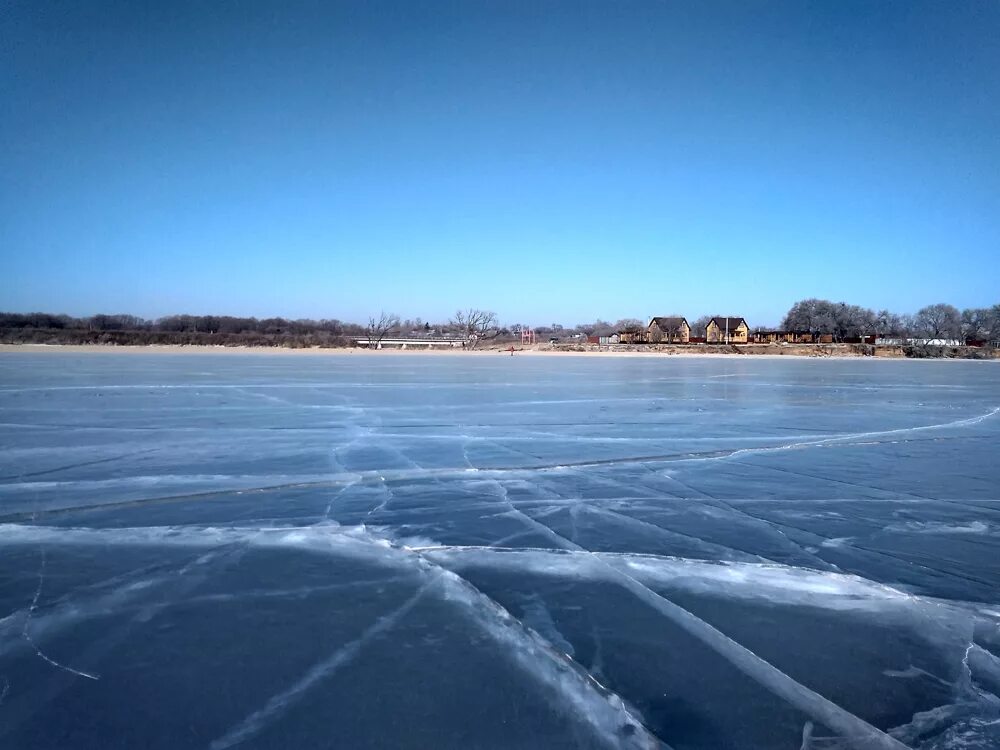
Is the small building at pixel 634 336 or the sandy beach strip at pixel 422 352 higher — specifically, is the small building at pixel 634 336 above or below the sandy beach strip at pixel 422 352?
above

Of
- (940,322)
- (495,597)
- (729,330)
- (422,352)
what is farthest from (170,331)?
(940,322)

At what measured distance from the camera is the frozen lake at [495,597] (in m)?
2.53

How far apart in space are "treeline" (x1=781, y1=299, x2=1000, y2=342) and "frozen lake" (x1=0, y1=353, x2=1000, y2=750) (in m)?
84.3

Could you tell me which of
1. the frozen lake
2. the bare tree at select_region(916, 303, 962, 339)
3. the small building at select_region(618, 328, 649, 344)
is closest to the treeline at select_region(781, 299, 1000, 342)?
the bare tree at select_region(916, 303, 962, 339)

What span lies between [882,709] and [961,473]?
5.62 meters

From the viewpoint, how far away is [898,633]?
3.26 meters

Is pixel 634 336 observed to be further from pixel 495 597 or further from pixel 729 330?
pixel 495 597

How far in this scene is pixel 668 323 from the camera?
86250 millimetres

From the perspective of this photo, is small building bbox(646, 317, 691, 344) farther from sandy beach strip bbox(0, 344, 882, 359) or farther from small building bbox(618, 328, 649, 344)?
→ sandy beach strip bbox(0, 344, 882, 359)

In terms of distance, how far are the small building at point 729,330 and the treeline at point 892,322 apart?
9053 millimetres

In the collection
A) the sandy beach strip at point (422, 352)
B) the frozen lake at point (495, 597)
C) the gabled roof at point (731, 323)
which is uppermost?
the gabled roof at point (731, 323)

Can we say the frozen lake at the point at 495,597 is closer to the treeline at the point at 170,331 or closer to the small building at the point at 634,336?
the treeline at the point at 170,331

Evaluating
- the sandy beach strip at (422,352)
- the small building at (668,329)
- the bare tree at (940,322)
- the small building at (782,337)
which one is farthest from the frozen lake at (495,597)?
the bare tree at (940,322)

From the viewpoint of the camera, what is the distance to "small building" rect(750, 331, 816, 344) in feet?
269
